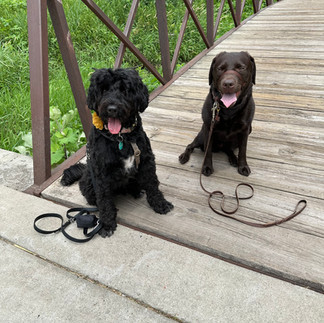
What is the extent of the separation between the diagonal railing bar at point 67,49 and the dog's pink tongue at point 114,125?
3.13 ft

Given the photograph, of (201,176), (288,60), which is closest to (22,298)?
(201,176)

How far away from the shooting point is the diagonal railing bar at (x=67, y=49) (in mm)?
2254

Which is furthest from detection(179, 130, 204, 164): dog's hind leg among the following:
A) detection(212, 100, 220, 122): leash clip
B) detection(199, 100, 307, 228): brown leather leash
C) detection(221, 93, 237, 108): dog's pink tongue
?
detection(221, 93, 237, 108): dog's pink tongue

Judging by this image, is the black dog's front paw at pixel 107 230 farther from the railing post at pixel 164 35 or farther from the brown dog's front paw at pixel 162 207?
the railing post at pixel 164 35

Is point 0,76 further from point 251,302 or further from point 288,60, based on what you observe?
point 251,302

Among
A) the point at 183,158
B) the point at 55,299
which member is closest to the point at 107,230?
the point at 55,299

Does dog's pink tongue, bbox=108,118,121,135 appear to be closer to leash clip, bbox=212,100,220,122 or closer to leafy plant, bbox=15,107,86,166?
leash clip, bbox=212,100,220,122

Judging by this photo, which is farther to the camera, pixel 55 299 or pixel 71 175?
Answer: pixel 71 175

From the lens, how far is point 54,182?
7.59ft

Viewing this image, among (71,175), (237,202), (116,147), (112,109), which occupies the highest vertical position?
(112,109)

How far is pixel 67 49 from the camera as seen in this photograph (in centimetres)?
233

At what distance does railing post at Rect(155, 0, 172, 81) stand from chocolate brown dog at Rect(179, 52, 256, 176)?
1.74 metres

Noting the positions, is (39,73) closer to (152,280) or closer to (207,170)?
(207,170)

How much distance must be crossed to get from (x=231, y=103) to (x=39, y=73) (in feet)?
4.66
